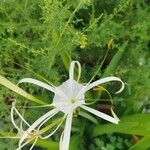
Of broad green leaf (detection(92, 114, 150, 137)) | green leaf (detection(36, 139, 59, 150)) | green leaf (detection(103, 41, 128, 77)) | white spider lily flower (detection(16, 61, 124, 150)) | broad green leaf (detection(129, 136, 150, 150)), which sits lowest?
green leaf (detection(36, 139, 59, 150))

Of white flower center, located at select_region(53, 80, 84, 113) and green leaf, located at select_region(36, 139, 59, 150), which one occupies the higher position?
white flower center, located at select_region(53, 80, 84, 113)

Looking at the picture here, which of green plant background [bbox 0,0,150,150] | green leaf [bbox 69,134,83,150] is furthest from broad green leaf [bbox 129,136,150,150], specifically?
green leaf [bbox 69,134,83,150]

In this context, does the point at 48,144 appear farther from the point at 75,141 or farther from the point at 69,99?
the point at 69,99

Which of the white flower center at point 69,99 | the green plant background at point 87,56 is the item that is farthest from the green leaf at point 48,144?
the white flower center at point 69,99

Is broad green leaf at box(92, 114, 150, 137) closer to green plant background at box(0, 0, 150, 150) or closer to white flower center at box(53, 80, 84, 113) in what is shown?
green plant background at box(0, 0, 150, 150)

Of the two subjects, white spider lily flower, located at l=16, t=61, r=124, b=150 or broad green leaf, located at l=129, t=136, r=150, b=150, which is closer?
white spider lily flower, located at l=16, t=61, r=124, b=150

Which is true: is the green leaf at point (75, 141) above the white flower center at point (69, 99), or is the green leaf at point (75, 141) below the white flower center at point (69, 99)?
below

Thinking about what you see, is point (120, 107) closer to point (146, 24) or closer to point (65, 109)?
point (146, 24)

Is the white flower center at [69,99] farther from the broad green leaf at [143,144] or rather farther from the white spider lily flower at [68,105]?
the broad green leaf at [143,144]

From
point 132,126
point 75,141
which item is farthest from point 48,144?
point 132,126
